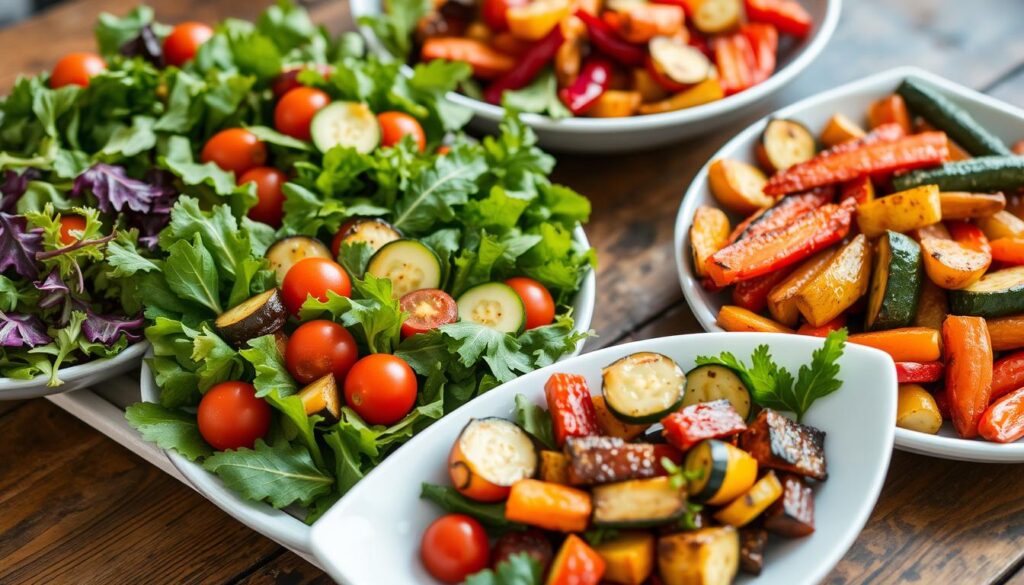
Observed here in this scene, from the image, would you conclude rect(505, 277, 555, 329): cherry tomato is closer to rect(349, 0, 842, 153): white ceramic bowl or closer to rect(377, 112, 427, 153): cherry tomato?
rect(377, 112, 427, 153): cherry tomato

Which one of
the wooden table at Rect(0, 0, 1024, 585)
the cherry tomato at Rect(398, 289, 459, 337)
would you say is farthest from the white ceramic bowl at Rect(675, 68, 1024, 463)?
the cherry tomato at Rect(398, 289, 459, 337)

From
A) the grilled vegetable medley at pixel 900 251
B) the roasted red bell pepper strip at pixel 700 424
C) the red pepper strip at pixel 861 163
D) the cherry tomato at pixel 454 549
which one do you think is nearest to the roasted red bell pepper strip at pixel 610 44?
the grilled vegetable medley at pixel 900 251

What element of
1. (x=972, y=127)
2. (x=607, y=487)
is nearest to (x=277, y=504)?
(x=607, y=487)

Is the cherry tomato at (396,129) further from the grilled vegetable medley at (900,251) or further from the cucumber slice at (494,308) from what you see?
the grilled vegetable medley at (900,251)

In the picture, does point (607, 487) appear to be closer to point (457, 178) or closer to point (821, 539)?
point (821, 539)

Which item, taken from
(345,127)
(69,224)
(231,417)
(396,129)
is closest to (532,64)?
(396,129)
